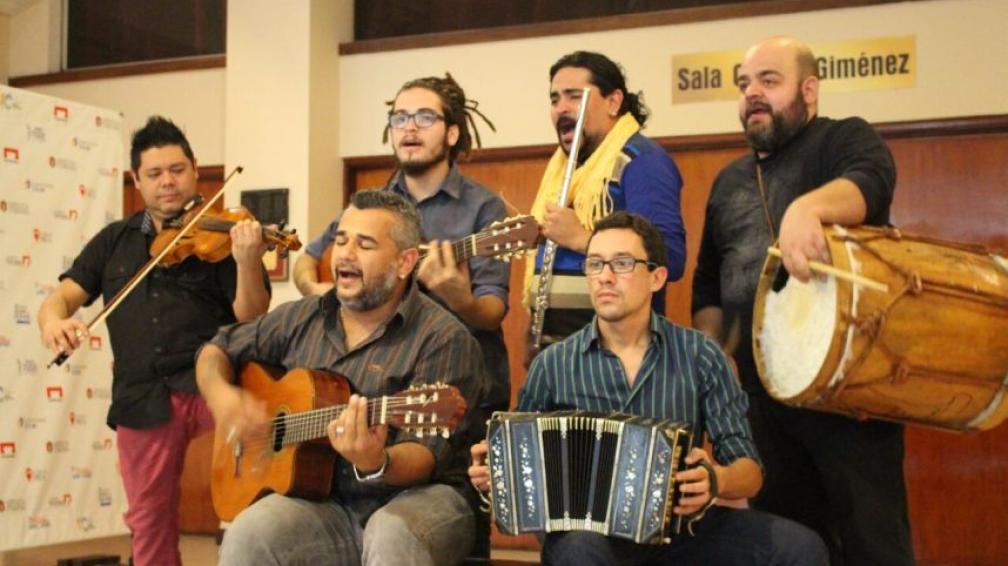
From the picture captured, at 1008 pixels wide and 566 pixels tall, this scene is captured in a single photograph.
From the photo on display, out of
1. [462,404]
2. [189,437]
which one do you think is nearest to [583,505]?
[462,404]

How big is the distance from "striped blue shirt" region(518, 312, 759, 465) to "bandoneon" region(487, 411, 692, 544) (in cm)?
23

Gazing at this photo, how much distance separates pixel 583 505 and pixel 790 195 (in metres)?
1.06

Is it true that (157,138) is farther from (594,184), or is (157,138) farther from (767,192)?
(767,192)

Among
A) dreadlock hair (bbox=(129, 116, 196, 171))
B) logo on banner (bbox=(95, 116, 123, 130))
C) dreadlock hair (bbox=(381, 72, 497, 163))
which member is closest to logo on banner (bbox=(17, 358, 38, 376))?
logo on banner (bbox=(95, 116, 123, 130))

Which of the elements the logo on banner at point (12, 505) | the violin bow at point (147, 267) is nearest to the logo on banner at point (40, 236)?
the logo on banner at point (12, 505)

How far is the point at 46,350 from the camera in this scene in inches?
209

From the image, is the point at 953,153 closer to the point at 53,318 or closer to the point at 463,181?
the point at 463,181

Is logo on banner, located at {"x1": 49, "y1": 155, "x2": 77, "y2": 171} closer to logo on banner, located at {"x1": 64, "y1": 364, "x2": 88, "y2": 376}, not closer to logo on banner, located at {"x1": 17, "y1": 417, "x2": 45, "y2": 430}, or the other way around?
logo on banner, located at {"x1": 64, "y1": 364, "x2": 88, "y2": 376}

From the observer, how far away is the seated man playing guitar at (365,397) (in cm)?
284

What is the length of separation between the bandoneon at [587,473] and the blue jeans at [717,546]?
0.19ft

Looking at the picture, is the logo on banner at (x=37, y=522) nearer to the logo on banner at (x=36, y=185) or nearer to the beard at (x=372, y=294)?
the logo on banner at (x=36, y=185)

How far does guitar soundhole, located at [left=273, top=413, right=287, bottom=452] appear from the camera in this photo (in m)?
3.07

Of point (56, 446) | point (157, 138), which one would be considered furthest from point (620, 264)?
point (56, 446)

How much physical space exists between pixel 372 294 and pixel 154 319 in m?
1.22
